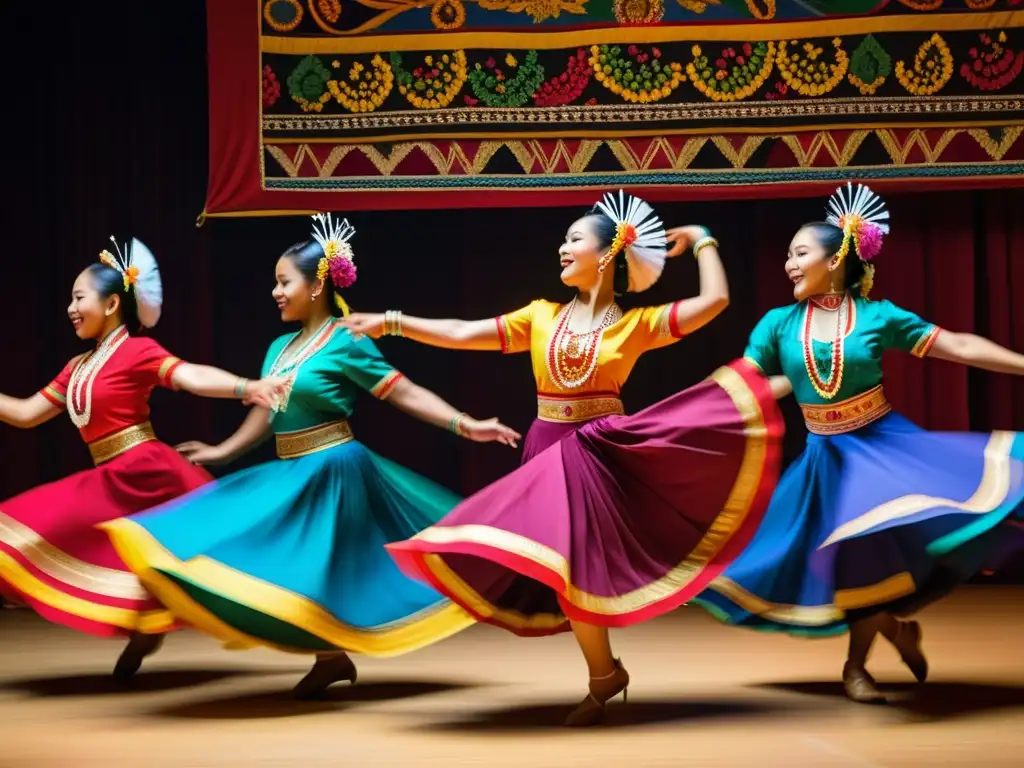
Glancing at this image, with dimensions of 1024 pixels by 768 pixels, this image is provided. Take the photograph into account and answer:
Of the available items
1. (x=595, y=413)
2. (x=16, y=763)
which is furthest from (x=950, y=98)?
(x=16, y=763)

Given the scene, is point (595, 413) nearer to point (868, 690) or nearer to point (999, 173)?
point (868, 690)

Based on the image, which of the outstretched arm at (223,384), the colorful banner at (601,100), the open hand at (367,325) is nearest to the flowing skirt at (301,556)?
the outstretched arm at (223,384)

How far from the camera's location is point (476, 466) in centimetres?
573

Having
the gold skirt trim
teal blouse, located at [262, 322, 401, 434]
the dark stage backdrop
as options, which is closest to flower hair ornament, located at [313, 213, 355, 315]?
teal blouse, located at [262, 322, 401, 434]

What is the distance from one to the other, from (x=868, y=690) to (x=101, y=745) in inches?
68.6

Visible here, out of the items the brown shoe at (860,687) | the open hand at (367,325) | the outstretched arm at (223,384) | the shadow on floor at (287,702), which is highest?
the open hand at (367,325)

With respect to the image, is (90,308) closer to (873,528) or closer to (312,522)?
(312,522)

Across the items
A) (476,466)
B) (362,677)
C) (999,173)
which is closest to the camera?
(362,677)

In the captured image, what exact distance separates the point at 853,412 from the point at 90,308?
2102 mm

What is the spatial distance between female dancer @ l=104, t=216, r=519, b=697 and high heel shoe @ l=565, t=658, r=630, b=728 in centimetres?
39

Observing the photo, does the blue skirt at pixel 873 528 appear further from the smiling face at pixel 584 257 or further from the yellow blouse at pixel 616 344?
the smiling face at pixel 584 257

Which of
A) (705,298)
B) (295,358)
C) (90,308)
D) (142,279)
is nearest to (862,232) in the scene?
(705,298)

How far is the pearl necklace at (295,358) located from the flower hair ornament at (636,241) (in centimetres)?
80

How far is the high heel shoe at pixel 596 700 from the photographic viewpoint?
3.11m
